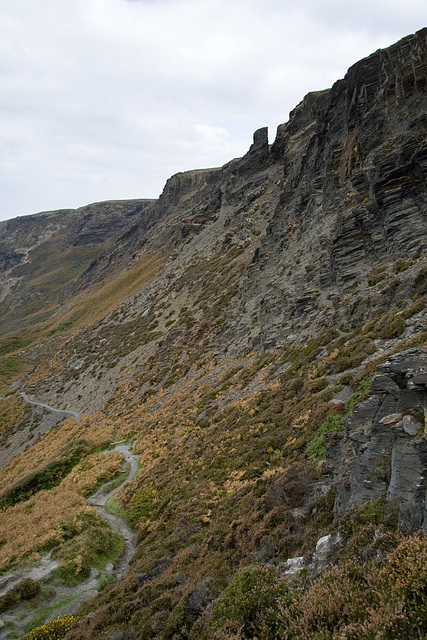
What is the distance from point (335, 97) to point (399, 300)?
2636 centimetres

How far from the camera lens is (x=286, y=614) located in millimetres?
5770

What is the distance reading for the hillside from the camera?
22.2ft

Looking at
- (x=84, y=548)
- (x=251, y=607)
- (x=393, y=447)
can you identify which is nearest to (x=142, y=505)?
(x=84, y=548)

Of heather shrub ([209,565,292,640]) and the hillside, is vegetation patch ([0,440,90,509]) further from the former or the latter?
heather shrub ([209,565,292,640])

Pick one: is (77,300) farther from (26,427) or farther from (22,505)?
(22,505)

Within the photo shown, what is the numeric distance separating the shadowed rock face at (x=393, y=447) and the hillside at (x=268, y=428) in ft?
0.14

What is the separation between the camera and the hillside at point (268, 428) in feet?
22.2

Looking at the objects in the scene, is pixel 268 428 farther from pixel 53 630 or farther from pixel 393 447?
pixel 53 630

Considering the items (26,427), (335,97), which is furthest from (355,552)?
(26,427)

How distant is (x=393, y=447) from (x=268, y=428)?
31.2 feet

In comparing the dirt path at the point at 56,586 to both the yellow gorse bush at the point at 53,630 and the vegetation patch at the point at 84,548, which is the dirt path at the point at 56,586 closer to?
the vegetation patch at the point at 84,548

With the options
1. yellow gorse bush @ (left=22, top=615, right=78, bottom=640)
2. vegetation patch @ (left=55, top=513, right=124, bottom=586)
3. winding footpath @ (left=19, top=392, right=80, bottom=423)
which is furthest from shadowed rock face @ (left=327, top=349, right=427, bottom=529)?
winding footpath @ (left=19, top=392, right=80, bottom=423)

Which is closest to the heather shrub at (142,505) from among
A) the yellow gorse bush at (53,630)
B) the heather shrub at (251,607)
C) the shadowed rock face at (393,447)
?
the yellow gorse bush at (53,630)

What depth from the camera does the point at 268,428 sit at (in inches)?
659
